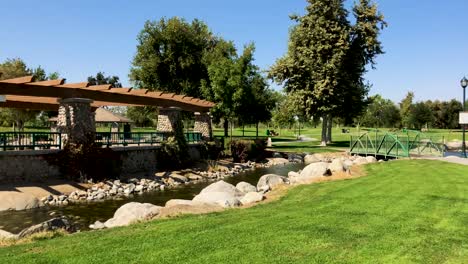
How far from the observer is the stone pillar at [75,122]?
22.4m

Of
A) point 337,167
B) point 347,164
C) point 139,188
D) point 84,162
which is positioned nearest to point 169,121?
point 84,162

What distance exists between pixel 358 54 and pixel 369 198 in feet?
117

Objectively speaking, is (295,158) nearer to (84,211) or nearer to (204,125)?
(204,125)

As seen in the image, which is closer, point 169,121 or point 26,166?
point 26,166

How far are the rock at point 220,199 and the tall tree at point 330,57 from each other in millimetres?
28999

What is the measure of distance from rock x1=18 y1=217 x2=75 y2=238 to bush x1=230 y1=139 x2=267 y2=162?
2387 cm

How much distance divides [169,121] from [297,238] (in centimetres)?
2301

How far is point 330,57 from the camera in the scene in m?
43.7

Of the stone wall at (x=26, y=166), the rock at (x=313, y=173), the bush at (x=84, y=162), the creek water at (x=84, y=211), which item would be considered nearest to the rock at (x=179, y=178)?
the creek water at (x=84, y=211)

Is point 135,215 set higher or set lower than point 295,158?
higher

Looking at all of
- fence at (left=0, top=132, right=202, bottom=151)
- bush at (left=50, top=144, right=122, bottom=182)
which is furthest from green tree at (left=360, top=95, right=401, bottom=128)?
bush at (left=50, top=144, right=122, bottom=182)

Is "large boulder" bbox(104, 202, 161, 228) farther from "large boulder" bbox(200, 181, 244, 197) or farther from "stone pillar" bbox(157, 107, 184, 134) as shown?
"stone pillar" bbox(157, 107, 184, 134)

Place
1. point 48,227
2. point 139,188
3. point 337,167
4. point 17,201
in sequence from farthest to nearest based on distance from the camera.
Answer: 1. point 139,188
2. point 337,167
3. point 17,201
4. point 48,227

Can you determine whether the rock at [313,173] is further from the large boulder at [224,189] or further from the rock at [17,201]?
the rock at [17,201]
